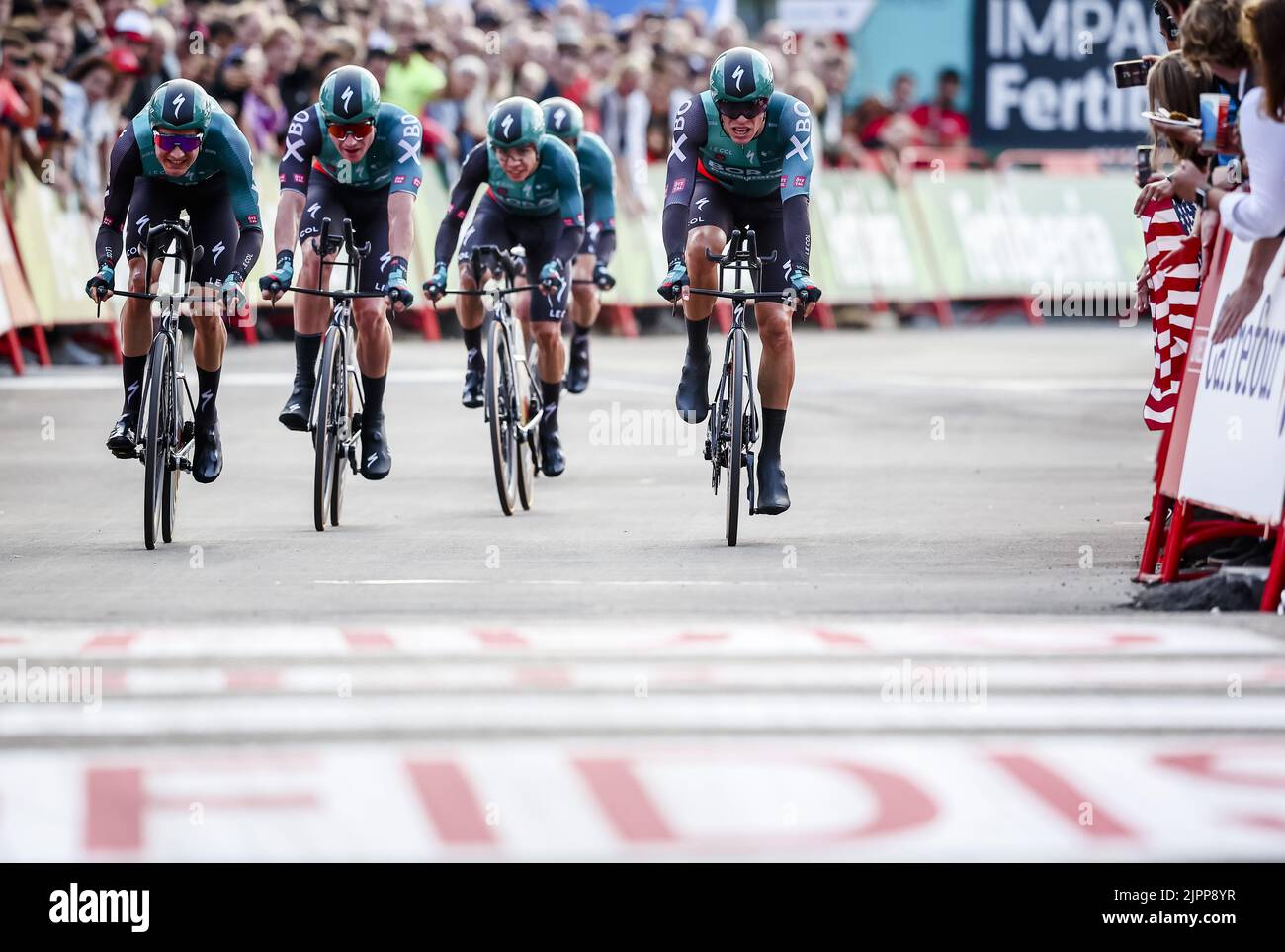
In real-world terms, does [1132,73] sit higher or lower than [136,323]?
higher

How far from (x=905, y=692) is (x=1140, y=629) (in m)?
1.30

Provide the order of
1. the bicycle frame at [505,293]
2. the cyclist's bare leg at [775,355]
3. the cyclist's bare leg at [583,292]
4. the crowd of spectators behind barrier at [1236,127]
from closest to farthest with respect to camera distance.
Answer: the crowd of spectators behind barrier at [1236,127], the cyclist's bare leg at [775,355], the bicycle frame at [505,293], the cyclist's bare leg at [583,292]

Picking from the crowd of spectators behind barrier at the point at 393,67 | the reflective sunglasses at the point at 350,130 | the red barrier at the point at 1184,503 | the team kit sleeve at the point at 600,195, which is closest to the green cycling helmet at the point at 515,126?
the reflective sunglasses at the point at 350,130

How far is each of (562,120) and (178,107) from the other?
363 cm

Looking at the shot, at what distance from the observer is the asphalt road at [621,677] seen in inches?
186

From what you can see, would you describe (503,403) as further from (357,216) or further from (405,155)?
(405,155)

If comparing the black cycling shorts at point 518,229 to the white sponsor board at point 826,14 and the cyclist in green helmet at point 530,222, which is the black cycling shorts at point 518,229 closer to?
the cyclist in green helmet at point 530,222

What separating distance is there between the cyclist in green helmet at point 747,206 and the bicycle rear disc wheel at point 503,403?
34.8 inches

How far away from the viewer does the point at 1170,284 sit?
28.0ft

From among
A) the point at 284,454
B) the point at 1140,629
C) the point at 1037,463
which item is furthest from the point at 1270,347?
the point at 284,454

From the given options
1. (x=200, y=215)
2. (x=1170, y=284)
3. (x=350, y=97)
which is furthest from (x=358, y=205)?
(x=1170, y=284)

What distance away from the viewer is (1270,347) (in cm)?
721

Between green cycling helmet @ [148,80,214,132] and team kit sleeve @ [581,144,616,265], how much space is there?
3.59m
